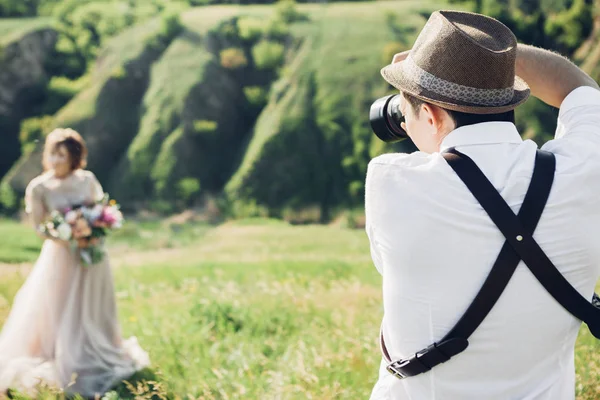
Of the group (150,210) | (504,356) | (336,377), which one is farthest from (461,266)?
(150,210)

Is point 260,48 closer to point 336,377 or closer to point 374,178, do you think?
point 336,377

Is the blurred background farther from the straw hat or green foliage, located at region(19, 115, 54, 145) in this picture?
the straw hat

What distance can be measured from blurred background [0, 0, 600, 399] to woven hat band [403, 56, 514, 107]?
10.0 metres

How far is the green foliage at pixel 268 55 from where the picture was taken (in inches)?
882

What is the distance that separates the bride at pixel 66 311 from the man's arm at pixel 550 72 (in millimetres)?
4527

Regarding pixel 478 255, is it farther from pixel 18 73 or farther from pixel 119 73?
pixel 18 73

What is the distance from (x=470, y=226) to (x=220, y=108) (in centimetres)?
2067

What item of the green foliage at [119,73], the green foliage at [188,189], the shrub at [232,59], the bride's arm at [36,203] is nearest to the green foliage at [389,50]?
the shrub at [232,59]

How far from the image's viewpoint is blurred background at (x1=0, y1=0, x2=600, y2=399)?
18.1 m

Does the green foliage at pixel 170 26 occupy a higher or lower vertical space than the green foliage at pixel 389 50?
higher

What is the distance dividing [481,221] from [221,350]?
4.66 m

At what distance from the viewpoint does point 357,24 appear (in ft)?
75.1

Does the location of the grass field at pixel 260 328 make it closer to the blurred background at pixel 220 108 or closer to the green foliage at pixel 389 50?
the blurred background at pixel 220 108

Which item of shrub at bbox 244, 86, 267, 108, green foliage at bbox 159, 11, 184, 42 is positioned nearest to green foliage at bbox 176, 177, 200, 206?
shrub at bbox 244, 86, 267, 108
